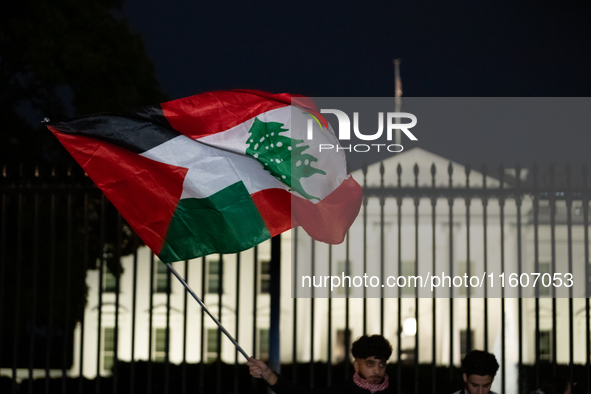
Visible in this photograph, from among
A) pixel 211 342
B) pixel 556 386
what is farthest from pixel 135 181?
pixel 211 342

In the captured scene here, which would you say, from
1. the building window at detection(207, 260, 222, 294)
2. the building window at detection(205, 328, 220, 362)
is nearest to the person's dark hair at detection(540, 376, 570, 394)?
the building window at detection(205, 328, 220, 362)

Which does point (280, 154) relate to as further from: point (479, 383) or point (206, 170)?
point (479, 383)

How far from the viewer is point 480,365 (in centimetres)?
381

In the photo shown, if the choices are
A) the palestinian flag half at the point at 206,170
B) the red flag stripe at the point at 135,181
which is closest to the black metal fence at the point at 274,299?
the palestinian flag half at the point at 206,170

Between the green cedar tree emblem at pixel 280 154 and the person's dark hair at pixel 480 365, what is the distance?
1.64 metres

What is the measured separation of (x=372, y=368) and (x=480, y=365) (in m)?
0.58

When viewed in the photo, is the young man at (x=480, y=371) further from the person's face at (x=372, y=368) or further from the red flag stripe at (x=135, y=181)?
the red flag stripe at (x=135, y=181)

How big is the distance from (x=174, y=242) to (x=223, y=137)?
2.66 feet

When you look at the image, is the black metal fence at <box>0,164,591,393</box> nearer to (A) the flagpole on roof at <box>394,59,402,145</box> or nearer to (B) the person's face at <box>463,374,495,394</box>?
(B) the person's face at <box>463,374,495,394</box>

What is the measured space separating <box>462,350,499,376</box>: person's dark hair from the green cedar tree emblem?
1644mm

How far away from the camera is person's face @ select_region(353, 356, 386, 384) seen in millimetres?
3867

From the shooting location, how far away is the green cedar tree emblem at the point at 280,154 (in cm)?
491

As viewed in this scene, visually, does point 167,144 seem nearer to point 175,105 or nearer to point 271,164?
point 175,105

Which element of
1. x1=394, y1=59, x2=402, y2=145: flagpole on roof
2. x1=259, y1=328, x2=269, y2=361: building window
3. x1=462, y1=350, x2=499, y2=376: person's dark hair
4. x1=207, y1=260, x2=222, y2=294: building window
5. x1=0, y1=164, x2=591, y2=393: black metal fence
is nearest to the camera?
x1=462, y1=350, x2=499, y2=376: person's dark hair
